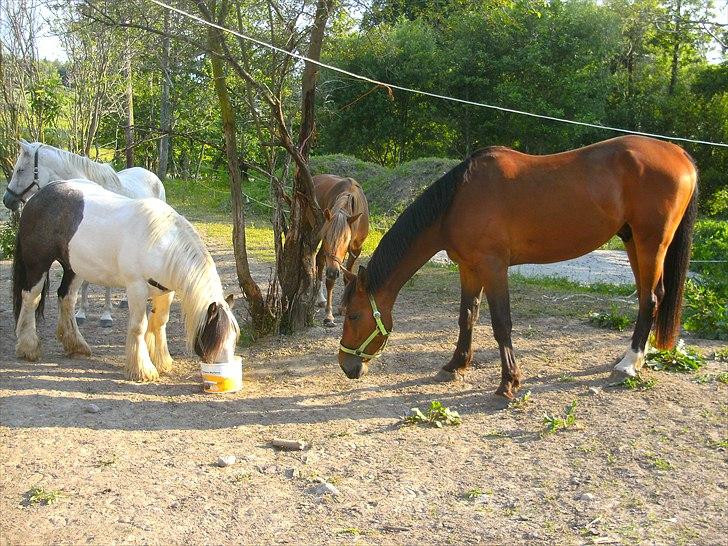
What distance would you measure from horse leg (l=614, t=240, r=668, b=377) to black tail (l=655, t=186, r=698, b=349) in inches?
4.4

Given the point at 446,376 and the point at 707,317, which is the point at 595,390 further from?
the point at 707,317

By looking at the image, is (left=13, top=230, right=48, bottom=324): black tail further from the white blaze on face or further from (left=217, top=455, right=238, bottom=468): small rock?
the white blaze on face

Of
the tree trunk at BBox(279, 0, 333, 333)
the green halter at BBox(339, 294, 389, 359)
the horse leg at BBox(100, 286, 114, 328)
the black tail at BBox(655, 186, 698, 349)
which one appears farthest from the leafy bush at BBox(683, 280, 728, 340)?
the horse leg at BBox(100, 286, 114, 328)

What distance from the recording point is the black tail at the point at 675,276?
546 centimetres

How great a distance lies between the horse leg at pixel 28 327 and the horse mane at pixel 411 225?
287 cm

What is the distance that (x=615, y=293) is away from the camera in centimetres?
880

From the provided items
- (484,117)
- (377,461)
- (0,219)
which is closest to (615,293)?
(377,461)

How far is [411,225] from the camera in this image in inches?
206

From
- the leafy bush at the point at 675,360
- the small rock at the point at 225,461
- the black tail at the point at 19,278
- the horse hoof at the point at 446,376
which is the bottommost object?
the small rock at the point at 225,461

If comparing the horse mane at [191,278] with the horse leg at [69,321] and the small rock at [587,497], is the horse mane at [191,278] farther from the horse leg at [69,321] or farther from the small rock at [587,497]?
the small rock at [587,497]

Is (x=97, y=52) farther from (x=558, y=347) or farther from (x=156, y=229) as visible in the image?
(x=558, y=347)

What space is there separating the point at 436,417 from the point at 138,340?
2.47 metres

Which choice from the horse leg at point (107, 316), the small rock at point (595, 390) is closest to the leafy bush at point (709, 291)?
the small rock at point (595, 390)

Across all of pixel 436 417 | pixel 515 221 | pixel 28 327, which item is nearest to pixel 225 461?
pixel 436 417
